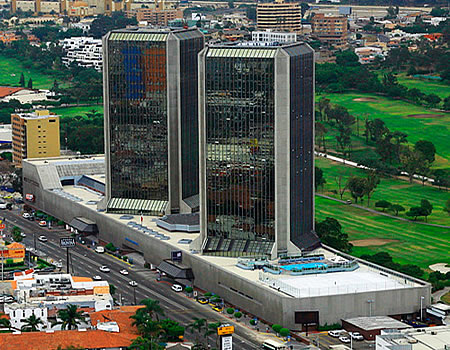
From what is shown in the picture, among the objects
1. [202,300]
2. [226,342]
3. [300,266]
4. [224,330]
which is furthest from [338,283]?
→ [226,342]

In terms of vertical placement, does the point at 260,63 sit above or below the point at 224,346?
above

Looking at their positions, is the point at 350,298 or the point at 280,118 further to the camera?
the point at 280,118

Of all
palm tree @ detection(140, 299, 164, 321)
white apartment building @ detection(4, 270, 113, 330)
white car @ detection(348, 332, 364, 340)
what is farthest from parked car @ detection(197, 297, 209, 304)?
white car @ detection(348, 332, 364, 340)

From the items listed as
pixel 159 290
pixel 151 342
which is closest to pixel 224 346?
pixel 151 342

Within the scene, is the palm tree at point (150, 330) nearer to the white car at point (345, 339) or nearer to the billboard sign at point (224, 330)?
the billboard sign at point (224, 330)

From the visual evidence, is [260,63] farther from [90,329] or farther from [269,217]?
[90,329]

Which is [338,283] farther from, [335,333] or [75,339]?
[75,339]

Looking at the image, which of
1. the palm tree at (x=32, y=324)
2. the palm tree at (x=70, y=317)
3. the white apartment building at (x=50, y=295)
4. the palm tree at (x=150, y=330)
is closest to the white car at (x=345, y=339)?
the palm tree at (x=150, y=330)
